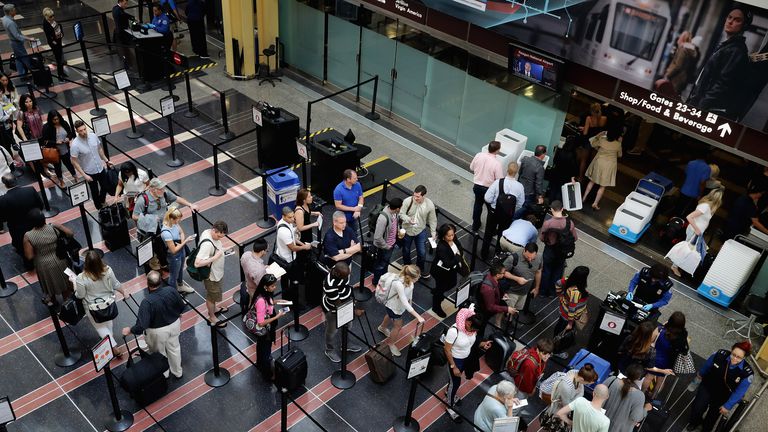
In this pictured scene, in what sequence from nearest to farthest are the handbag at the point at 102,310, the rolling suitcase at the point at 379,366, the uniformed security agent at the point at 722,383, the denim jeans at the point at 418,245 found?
the uniformed security agent at the point at 722,383
the handbag at the point at 102,310
the rolling suitcase at the point at 379,366
the denim jeans at the point at 418,245

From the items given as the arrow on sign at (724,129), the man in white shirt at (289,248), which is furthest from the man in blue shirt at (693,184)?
the man in white shirt at (289,248)

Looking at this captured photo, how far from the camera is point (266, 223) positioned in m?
12.0

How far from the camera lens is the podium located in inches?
478

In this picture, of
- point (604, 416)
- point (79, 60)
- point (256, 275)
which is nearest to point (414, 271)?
point (256, 275)

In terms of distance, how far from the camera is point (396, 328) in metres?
9.37

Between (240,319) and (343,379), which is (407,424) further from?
(240,319)

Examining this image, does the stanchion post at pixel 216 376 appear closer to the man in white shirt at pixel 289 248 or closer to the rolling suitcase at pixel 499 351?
the man in white shirt at pixel 289 248

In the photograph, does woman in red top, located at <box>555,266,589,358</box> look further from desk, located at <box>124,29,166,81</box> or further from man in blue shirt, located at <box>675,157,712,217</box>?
desk, located at <box>124,29,166,81</box>

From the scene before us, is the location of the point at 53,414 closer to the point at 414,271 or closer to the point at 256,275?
the point at 256,275

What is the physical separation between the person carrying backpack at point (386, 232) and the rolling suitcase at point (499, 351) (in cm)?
200

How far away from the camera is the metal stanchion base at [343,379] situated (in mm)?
9000

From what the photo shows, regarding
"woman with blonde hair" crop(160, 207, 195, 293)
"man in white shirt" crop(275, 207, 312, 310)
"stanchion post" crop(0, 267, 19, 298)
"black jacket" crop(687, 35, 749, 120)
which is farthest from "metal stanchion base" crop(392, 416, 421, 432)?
"black jacket" crop(687, 35, 749, 120)

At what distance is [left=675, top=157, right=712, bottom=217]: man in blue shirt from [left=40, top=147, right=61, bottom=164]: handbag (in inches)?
427

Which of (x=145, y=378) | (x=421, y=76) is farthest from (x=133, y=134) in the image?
(x=145, y=378)
